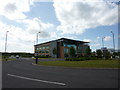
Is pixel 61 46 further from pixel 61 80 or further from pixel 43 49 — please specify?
pixel 61 80

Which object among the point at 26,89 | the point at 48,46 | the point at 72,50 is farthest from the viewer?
the point at 48,46

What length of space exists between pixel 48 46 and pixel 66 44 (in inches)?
551

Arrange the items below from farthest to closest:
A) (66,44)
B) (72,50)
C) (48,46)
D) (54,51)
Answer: (48,46)
(66,44)
(54,51)
(72,50)

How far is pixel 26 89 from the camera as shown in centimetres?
521

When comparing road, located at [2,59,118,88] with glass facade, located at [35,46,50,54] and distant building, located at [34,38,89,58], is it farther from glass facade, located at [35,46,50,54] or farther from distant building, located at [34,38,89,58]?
glass facade, located at [35,46,50,54]

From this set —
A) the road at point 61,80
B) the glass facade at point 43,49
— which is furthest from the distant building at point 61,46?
the road at point 61,80

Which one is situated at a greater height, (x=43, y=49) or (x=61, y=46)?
(x=61, y=46)

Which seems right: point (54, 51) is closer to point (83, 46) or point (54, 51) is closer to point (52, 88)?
point (83, 46)

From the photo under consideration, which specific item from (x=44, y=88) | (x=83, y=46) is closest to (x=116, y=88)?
→ (x=44, y=88)

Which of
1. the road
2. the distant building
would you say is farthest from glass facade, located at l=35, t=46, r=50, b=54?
the road

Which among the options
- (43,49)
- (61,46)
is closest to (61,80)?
(61,46)

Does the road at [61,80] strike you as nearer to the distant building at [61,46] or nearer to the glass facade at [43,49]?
the distant building at [61,46]

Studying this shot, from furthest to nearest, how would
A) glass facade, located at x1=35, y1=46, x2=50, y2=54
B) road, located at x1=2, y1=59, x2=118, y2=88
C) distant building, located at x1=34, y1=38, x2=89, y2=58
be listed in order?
glass facade, located at x1=35, y1=46, x2=50, y2=54 < distant building, located at x1=34, y1=38, x2=89, y2=58 < road, located at x1=2, y1=59, x2=118, y2=88

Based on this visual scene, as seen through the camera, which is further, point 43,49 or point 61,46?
point 43,49
